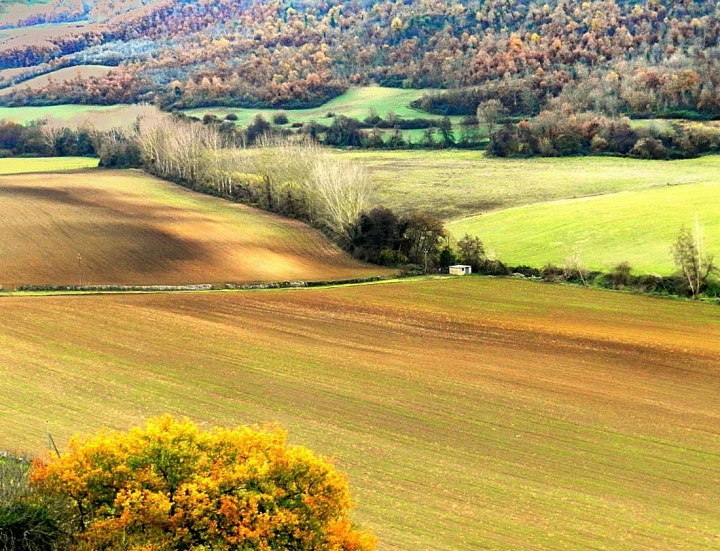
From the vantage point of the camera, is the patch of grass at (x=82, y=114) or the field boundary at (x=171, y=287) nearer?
the field boundary at (x=171, y=287)

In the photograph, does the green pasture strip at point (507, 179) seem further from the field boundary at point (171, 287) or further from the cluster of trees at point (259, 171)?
the field boundary at point (171, 287)

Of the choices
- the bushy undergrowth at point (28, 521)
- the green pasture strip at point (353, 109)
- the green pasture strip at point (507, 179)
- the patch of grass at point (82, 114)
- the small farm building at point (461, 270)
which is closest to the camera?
the bushy undergrowth at point (28, 521)

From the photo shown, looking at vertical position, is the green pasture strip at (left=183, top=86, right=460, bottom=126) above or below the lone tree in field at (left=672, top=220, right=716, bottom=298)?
above

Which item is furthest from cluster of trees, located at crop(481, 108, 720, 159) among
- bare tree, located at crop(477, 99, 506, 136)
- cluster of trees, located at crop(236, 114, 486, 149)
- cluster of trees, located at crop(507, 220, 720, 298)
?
cluster of trees, located at crop(507, 220, 720, 298)

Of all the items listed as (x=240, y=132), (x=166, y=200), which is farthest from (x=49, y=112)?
(x=166, y=200)

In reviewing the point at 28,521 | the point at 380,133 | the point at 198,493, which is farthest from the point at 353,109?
the point at 28,521

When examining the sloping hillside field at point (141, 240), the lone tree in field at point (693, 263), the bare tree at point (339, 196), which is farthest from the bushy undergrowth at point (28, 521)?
the bare tree at point (339, 196)

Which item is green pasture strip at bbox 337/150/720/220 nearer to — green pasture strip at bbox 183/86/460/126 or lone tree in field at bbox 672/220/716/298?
lone tree in field at bbox 672/220/716/298
